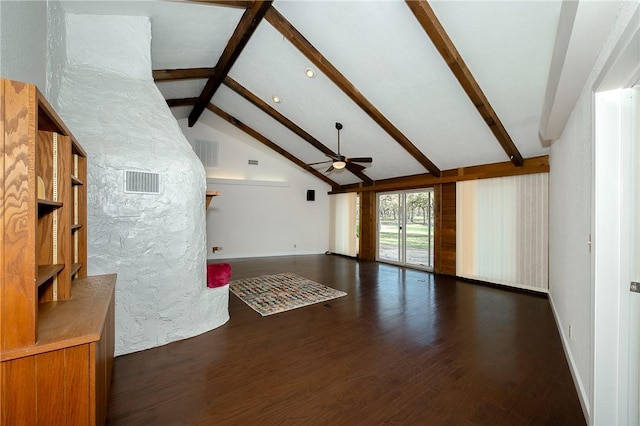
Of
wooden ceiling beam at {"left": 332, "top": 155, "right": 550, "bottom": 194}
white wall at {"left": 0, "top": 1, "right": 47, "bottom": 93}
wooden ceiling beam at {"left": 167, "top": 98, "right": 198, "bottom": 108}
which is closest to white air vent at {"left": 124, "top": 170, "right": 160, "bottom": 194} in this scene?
white wall at {"left": 0, "top": 1, "right": 47, "bottom": 93}

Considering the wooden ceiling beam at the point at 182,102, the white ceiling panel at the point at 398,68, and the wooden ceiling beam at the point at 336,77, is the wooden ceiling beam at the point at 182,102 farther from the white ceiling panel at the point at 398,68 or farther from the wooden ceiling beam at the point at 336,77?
the white ceiling panel at the point at 398,68

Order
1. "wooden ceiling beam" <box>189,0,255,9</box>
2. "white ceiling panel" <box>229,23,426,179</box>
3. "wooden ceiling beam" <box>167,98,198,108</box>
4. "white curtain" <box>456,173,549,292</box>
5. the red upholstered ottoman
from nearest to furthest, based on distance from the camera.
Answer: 1. "wooden ceiling beam" <box>189,0,255,9</box>
2. the red upholstered ottoman
3. "white ceiling panel" <box>229,23,426,179</box>
4. "white curtain" <box>456,173,549,292</box>
5. "wooden ceiling beam" <box>167,98,198,108</box>

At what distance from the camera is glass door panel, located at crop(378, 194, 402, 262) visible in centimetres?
729

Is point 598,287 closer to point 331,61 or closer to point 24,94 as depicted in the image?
point 24,94

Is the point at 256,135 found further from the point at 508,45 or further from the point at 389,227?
the point at 508,45

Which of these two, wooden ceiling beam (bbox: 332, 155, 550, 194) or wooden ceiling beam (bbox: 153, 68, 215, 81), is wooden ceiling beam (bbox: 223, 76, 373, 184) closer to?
wooden ceiling beam (bbox: 153, 68, 215, 81)

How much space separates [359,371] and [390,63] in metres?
3.80

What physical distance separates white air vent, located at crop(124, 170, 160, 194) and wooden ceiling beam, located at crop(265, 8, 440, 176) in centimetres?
268

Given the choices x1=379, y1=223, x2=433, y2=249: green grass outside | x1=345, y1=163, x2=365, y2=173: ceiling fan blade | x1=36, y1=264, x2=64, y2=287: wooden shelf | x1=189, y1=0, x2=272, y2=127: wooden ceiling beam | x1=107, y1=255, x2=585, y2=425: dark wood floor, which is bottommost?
x1=107, y1=255, x2=585, y2=425: dark wood floor

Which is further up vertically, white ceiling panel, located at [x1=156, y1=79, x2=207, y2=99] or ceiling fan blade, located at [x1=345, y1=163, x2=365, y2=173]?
white ceiling panel, located at [x1=156, y1=79, x2=207, y2=99]

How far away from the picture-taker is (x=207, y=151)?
7.52 meters

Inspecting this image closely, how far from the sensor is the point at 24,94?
1.11 metres

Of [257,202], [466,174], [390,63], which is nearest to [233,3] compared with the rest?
[390,63]

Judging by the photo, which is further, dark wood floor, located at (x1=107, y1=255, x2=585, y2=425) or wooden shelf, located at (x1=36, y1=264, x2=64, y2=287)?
dark wood floor, located at (x1=107, y1=255, x2=585, y2=425)
